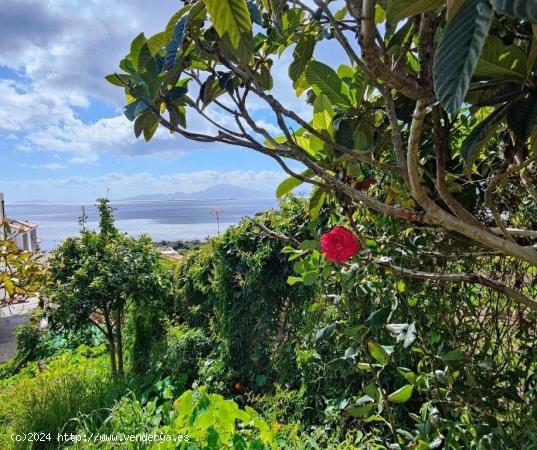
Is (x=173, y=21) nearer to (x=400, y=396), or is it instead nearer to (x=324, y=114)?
(x=324, y=114)

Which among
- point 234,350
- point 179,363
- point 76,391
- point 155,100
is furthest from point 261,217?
point 155,100

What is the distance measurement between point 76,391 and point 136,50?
3.08m

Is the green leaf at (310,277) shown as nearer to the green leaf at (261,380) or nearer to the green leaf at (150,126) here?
the green leaf at (150,126)

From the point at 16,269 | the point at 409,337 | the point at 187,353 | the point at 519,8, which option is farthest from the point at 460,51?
the point at 187,353

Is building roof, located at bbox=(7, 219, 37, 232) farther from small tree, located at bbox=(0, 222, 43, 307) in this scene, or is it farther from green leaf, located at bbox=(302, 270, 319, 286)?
green leaf, located at bbox=(302, 270, 319, 286)

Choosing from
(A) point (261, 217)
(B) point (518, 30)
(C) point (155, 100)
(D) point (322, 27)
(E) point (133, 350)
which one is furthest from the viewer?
(E) point (133, 350)

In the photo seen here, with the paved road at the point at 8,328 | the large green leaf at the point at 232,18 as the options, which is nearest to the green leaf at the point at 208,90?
the large green leaf at the point at 232,18

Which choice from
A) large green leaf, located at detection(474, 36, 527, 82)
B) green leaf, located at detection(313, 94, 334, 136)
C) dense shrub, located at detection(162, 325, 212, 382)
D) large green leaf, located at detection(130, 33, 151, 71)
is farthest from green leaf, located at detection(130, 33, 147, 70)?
dense shrub, located at detection(162, 325, 212, 382)

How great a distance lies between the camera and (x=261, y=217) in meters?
3.10

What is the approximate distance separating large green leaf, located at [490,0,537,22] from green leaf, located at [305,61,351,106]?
0.65 meters

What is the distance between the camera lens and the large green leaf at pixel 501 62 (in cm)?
52

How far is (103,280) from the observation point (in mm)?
3703

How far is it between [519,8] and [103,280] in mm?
3853

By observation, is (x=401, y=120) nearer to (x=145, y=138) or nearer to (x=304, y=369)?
(x=145, y=138)
